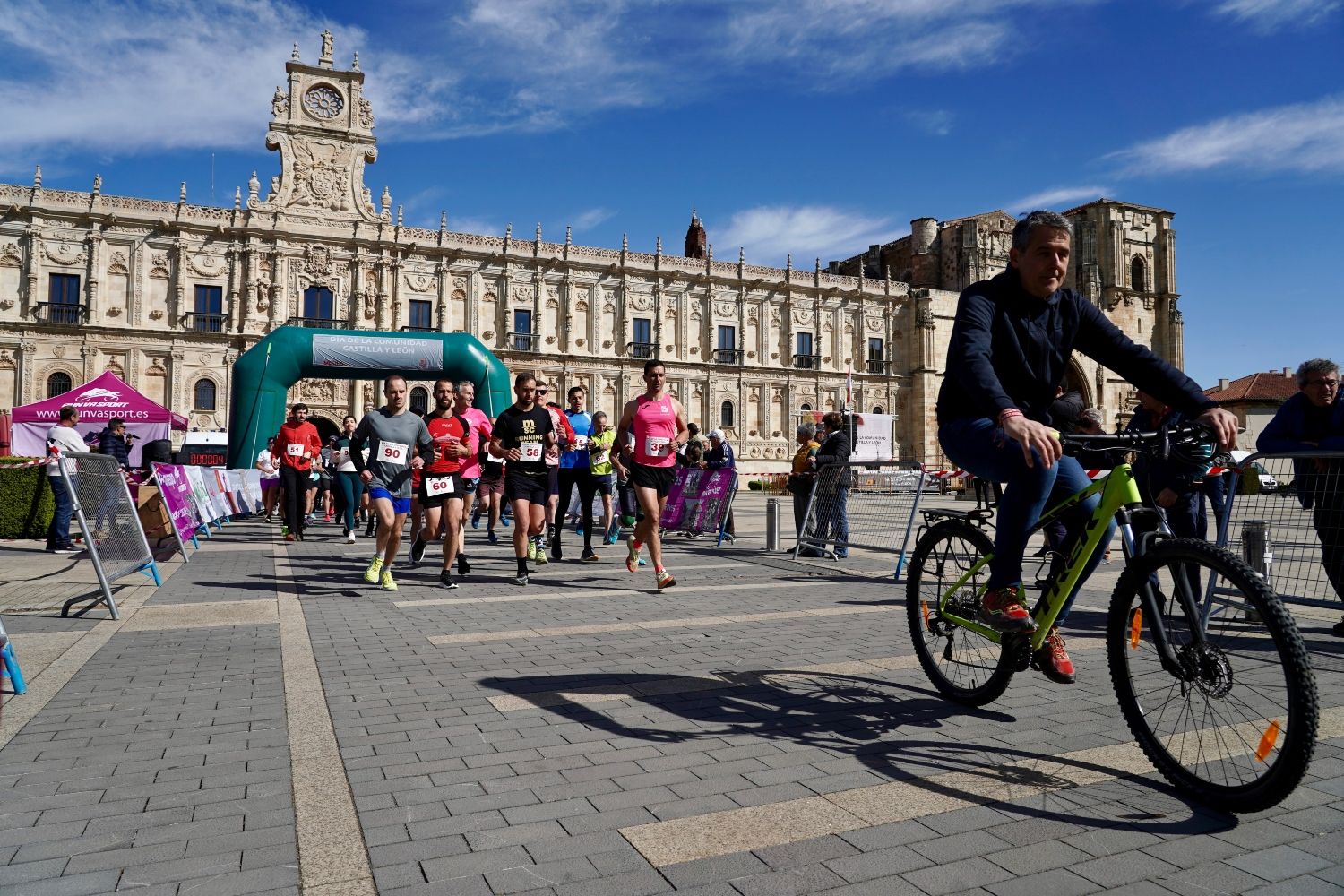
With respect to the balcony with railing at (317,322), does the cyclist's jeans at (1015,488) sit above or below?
below

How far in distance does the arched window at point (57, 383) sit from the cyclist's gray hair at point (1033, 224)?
4318 cm

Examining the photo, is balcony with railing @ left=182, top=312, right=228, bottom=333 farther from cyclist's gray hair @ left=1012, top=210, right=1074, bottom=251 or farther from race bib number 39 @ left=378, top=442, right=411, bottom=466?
cyclist's gray hair @ left=1012, top=210, right=1074, bottom=251

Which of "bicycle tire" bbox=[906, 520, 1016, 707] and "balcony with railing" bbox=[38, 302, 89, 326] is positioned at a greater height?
"balcony with railing" bbox=[38, 302, 89, 326]

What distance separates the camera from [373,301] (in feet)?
138

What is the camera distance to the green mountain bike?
2.54 meters

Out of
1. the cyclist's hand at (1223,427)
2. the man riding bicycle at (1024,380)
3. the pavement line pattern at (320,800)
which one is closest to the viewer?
the pavement line pattern at (320,800)

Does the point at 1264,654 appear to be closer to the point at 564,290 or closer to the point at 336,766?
the point at 336,766

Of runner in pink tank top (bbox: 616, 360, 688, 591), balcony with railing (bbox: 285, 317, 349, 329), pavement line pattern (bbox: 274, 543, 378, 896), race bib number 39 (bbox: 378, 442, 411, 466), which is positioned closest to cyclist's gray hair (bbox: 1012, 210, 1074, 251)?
pavement line pattern (bbox: 274, 543, 378, 896)

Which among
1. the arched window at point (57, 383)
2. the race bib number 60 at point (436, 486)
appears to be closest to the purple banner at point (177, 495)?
the race bib number 60 at point (436, 486)

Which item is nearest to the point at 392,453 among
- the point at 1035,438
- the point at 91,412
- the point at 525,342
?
the point at 1035,438

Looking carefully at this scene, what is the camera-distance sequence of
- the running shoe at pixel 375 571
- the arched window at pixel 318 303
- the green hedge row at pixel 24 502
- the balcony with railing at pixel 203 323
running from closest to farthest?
the running shoe at pixel 375 571 → the green hedge row at pixel 24 502 → the balcony with railing at pixel 203 323 → the arched window at pixel 318 303

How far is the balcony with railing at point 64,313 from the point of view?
3700cm

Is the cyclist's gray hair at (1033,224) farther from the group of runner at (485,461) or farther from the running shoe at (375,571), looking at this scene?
the running shoe at (375,571)

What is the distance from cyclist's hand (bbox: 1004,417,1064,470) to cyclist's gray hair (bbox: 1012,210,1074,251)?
1.03m
